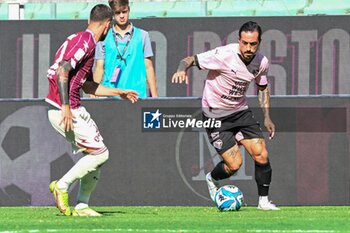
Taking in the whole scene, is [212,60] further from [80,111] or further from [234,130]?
[80,111]

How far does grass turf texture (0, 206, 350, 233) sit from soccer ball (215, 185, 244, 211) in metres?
0.09

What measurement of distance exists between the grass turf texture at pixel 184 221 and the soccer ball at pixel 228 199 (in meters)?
0.09

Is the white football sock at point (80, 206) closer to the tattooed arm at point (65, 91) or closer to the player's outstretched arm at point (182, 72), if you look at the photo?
the tattooed arm at point (65, 91)

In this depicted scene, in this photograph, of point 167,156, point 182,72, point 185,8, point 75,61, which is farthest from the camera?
point 185,8

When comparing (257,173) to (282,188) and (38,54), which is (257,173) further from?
(38,54)

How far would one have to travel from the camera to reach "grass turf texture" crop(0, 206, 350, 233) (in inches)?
386

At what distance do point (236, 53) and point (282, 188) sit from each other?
1.91 metres

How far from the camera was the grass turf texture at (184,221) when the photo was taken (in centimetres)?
981

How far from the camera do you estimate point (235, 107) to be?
13.1 metres

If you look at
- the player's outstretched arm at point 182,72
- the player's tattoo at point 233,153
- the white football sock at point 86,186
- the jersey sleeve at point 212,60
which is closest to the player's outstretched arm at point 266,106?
the player's tattoo at point 233,153

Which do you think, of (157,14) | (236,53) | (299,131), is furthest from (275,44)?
(236,53)

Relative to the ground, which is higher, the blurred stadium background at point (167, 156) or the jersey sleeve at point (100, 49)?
the jersey sleeve at point (100, 49)

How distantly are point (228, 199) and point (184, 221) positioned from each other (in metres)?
2.00

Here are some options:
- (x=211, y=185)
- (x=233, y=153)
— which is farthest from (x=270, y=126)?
(x=211, y=185)
